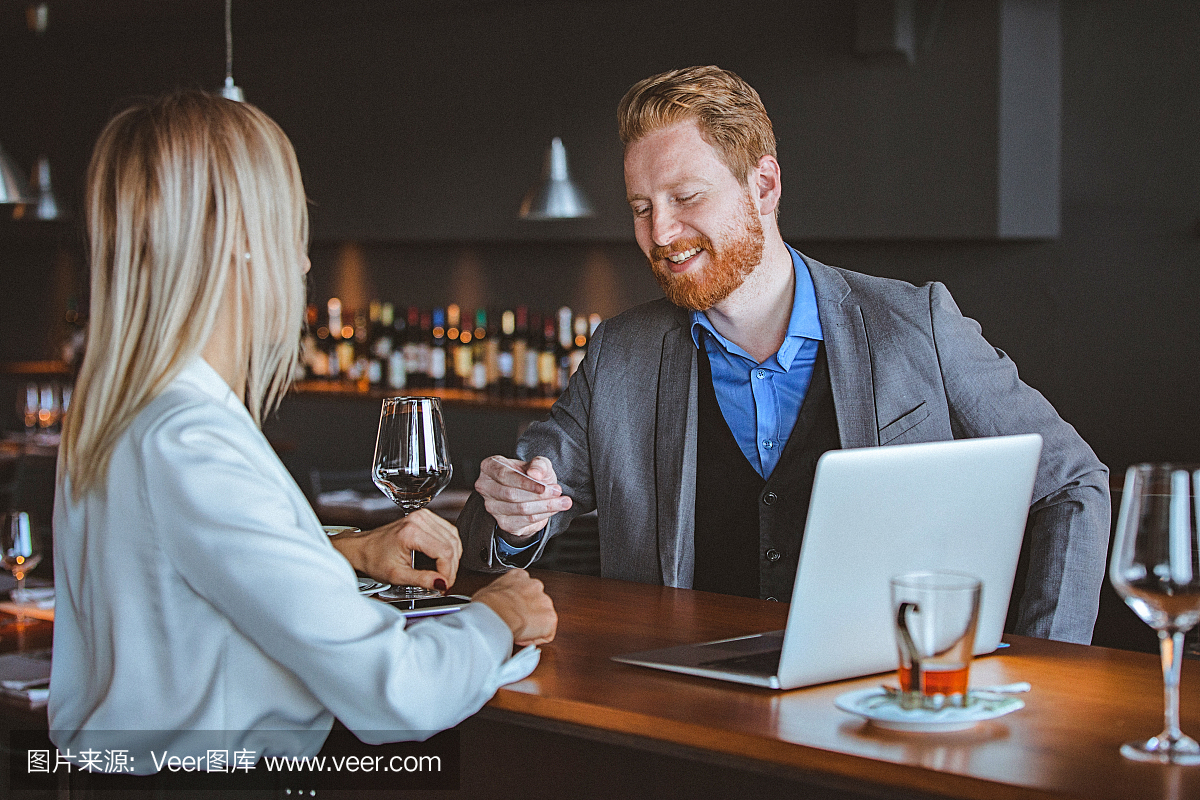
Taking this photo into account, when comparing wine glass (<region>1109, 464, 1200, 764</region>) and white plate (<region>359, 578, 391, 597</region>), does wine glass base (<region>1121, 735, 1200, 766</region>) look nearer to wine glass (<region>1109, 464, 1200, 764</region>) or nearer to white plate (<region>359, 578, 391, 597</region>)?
wine glass (<region>1109, 464, 1200, 764</region>)

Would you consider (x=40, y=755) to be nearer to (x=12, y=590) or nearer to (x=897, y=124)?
(x=12, y=590)

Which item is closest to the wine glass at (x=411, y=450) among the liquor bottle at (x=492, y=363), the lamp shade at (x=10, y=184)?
the lamp shade at (x=10, y=184)

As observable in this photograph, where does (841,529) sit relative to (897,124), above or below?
below

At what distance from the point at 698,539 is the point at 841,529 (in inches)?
33.9

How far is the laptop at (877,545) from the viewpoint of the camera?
3.62 ft

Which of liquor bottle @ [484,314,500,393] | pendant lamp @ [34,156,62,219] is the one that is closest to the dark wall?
liquor bottle @ [484,314,500,393]

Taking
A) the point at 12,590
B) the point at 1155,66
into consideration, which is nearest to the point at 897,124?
the point at 1155,66

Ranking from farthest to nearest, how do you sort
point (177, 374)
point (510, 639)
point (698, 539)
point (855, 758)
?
point (698, 539) → point (510, 639) → point (177, 374) → point (855, 758)

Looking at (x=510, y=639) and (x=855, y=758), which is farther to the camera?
(x=510, y=639)

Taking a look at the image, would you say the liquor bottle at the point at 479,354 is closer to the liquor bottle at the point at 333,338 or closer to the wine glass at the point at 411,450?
the liquor bottle at the point at 333,338

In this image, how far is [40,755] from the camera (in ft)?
5.04

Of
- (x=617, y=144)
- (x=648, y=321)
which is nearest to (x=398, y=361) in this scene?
(x=617, y=144)

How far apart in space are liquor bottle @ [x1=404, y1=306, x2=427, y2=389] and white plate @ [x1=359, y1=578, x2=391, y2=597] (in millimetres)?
3831

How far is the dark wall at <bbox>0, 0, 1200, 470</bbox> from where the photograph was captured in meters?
3.88
